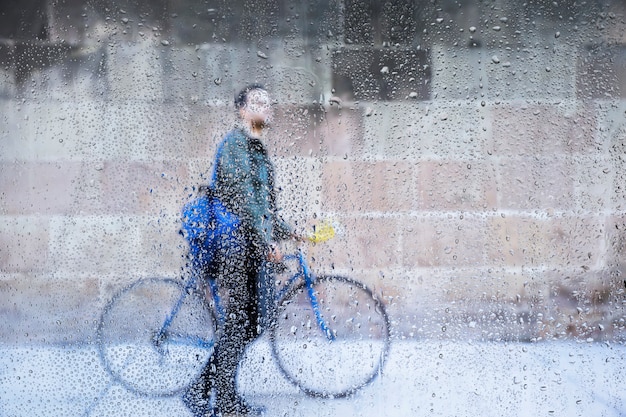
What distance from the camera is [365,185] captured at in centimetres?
203

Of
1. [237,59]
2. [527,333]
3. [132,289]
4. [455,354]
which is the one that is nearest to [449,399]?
[455,354]

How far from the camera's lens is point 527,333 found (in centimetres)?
207

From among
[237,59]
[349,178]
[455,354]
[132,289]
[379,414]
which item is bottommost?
[379,414]

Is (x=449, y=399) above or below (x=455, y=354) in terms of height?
below

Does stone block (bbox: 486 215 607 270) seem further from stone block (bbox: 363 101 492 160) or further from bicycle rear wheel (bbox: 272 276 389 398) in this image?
bicycle rear wheel (bbox: 272 276 389 398)

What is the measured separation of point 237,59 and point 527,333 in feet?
3.89

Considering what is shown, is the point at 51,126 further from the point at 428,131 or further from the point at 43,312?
the point at 428,131

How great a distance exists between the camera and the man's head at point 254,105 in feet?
6.53

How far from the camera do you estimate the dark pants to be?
2.03 meters

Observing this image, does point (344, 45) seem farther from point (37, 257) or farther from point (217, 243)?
point (37, 257)

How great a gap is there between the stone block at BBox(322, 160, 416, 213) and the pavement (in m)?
0.43

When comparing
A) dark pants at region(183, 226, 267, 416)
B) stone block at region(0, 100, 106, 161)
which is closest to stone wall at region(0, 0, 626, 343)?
stone block at region(0, 100, 106, 161)

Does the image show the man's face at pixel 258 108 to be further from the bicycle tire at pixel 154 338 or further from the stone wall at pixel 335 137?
the bicycle tire at pixel 154 338

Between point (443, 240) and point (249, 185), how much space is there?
61 centimetres
